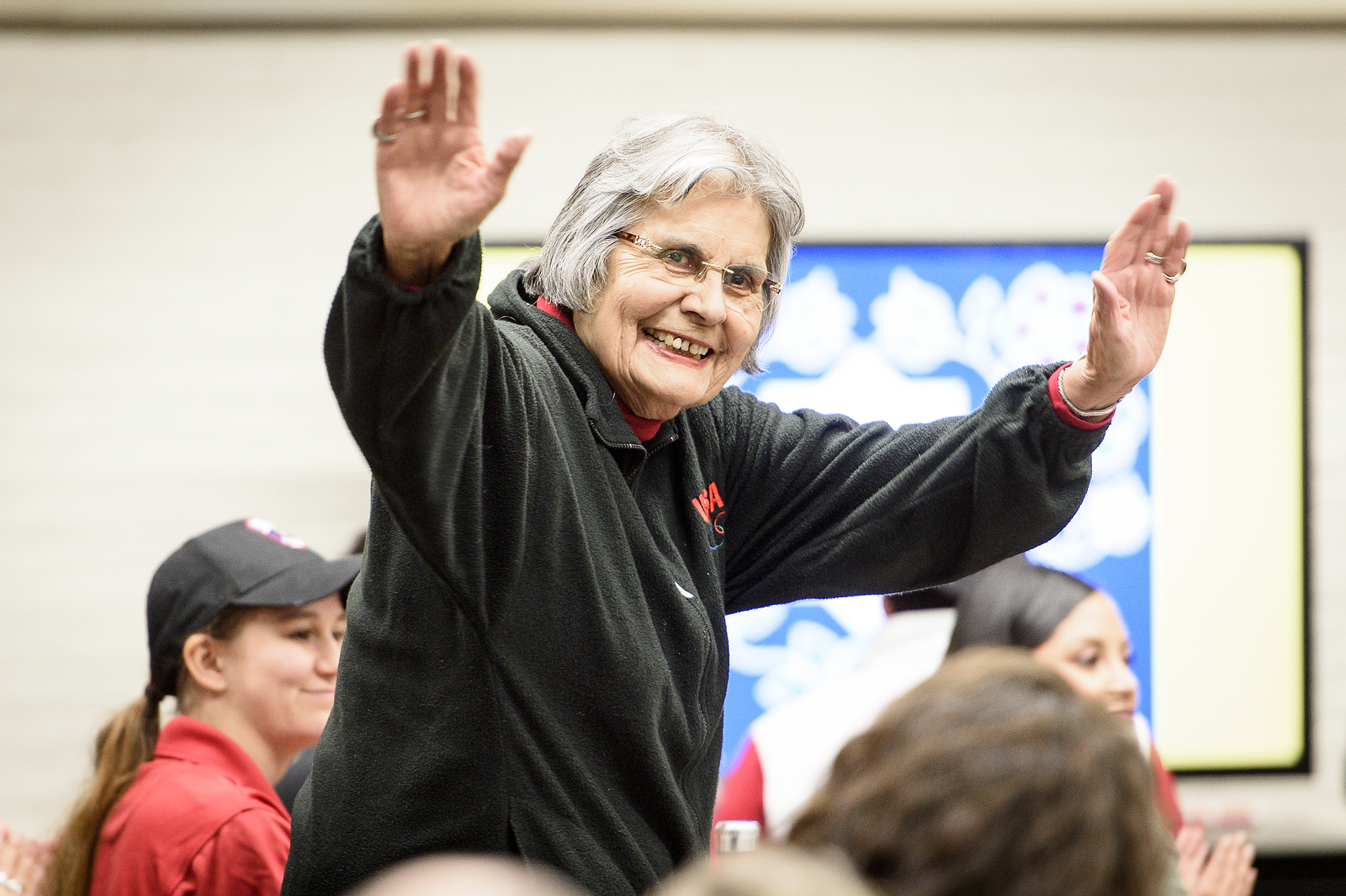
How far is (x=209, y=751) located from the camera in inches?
72.7

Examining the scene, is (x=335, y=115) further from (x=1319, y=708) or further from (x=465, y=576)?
(x=1319, y=708)

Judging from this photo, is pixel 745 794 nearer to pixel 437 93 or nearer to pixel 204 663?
pixel 204 663

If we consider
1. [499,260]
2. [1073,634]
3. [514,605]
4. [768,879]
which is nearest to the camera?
[768,879]

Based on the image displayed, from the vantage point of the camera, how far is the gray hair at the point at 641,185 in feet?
4.38

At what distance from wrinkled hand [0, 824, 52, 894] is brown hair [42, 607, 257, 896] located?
1.18ft

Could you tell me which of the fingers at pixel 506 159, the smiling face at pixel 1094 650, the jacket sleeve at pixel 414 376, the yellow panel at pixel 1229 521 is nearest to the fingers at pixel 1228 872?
the smiling face at pixel 1094 650

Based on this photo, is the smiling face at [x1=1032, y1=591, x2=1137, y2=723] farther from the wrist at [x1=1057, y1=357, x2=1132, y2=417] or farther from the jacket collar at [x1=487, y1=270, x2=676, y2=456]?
the jacket collar at [x1=487, y1=270, x2=676, y2=456]

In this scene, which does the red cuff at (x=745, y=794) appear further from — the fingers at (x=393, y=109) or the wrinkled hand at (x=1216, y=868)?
the fingers at (x=393, y=109)

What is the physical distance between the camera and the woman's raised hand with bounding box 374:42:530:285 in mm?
977

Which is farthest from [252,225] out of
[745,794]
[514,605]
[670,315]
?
[514,605]

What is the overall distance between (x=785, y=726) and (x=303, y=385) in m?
1.61

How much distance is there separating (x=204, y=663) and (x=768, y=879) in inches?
65.3

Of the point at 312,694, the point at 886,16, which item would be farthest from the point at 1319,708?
the point at 312,694

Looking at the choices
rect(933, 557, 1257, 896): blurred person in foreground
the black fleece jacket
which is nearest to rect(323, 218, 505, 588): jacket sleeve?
the black fleece jacket
